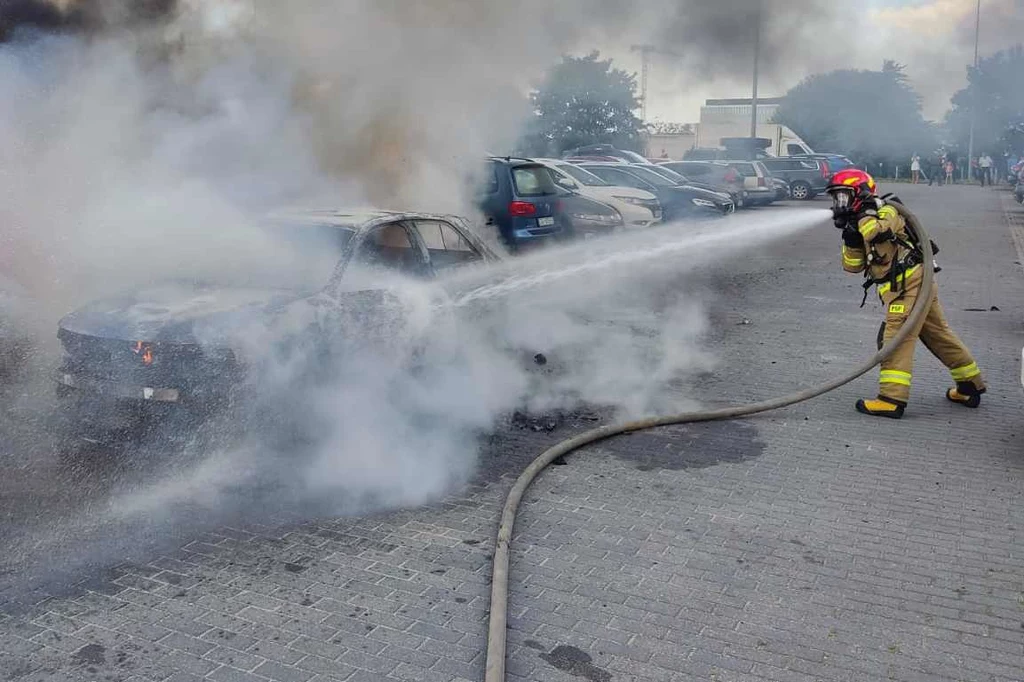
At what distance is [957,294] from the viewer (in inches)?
453

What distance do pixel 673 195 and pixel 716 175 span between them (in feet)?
18.4

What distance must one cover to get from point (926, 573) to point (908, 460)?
1597 millimetres

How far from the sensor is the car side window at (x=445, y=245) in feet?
21.9

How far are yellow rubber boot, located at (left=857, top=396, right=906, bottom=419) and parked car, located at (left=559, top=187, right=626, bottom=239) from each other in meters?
8.62

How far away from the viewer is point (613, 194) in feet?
54.8

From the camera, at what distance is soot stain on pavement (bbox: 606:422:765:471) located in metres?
5.22

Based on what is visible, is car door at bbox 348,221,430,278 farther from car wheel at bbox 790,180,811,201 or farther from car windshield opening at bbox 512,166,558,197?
car wheel at bbox 790,180,811,201

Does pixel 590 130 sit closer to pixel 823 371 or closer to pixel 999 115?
pixel 999 115

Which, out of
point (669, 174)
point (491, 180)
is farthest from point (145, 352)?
Answer: point (669, 174)

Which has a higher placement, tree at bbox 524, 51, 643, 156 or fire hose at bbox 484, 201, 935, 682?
tree at bbox 524, 51, 643, 156

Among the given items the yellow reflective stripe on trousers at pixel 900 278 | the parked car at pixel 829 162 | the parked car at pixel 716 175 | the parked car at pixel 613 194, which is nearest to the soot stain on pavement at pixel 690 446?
the yellow reflective stripe on trousers at pixel 900 278

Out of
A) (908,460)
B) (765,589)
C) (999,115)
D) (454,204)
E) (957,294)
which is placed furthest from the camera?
(999,115)

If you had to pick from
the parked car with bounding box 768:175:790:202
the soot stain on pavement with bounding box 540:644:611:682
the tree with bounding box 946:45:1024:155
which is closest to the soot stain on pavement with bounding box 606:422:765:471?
the soot stain on pavement with bounding box 540:644:611:682

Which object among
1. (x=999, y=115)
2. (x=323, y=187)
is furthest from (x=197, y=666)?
Result: (x=999, y=115)
